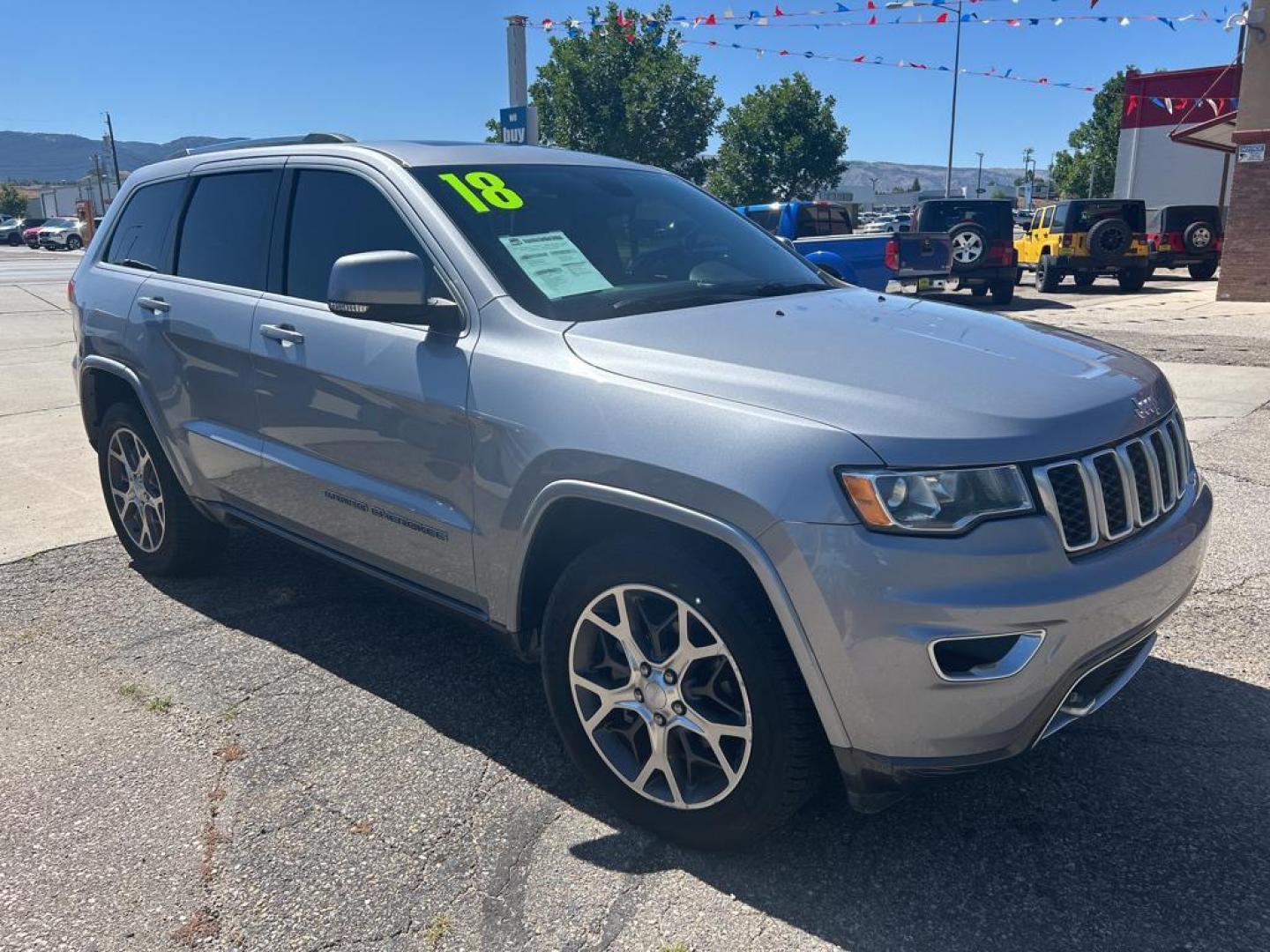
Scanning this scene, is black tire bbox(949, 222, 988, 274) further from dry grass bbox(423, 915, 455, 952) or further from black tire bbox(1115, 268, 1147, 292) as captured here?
dry grass bbox(423, 915, 455, 952)

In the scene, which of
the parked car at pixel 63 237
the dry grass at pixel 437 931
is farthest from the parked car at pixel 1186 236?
the parked car at pixel 63 237

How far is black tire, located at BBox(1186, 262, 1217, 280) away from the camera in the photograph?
23348mm

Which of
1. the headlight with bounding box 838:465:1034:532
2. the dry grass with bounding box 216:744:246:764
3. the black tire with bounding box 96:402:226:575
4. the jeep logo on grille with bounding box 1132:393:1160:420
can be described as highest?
the jeep logo on grille with bounding box 1132:393:1160:420

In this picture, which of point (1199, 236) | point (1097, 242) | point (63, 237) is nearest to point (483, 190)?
point (1097, 242)

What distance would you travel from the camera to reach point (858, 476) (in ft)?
7.16

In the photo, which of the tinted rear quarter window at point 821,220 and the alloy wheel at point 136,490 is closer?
the alloy wheel at point 136,490

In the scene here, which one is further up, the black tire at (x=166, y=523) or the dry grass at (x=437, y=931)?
the black tire at (x=166, y=523)

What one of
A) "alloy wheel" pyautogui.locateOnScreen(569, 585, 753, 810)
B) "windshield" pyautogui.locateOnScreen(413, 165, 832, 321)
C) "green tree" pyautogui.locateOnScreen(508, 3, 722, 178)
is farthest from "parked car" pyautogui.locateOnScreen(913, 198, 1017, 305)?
"green tree" pyautogui.locateOnScreen(508, 3, 722, 178)

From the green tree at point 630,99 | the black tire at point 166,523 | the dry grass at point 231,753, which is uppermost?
the green tree at point 630,99

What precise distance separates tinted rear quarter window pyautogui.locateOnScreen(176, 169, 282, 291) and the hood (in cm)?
164

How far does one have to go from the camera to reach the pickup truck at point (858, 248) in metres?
12.3

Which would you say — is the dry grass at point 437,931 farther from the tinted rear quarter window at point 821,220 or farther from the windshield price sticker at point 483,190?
the tinted rear quarter window at point 821,220

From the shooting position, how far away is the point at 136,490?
4570 millimetres

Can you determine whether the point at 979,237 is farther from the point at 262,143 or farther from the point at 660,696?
the point at 660,696
